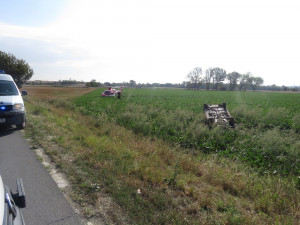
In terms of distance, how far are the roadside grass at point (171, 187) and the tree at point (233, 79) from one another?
10934cm

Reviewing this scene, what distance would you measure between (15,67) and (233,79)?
104083mm

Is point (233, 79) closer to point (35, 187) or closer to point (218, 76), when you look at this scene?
point (218, 76)

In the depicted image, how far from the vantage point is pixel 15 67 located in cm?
2572

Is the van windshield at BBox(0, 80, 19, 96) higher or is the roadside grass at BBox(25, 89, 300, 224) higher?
the van windshield at BBox(0, 80, 19, 96)

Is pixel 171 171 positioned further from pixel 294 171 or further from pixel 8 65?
pixel 8 65

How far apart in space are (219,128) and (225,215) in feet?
18.1

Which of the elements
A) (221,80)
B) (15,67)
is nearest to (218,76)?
(221,80)

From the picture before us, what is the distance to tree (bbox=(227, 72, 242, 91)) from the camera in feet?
342

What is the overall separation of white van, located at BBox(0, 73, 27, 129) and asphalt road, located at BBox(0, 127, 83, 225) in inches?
60.1

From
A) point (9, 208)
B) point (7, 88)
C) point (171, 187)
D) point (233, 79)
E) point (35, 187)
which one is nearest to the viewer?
point (9, 208)

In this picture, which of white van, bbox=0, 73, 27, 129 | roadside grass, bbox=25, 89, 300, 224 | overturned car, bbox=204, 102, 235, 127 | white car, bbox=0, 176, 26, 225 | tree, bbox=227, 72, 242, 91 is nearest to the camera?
white car, bbox=0, 176, 26, 225

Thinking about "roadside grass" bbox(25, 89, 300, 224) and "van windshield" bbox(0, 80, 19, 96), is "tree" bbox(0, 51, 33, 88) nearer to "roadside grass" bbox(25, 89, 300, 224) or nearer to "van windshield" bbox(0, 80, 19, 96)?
"van windshield" bbox(0, 80, 19, 96)

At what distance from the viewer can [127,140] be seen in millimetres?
6652

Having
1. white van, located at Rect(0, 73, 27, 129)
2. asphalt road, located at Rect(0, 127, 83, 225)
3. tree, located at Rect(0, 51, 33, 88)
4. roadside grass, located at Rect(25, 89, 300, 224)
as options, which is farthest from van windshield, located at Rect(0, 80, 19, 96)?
A: tree, located at Rect(0, 51, 33, 88)
